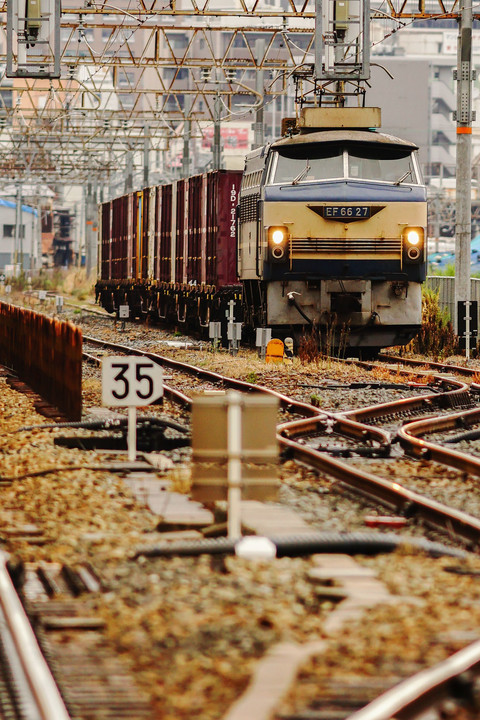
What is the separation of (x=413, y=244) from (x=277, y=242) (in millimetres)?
1941

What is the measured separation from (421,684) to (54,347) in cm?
1162

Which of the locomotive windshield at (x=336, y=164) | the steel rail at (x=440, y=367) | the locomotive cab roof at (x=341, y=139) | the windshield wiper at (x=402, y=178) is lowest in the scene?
the steel rail at (x=440, y=367)

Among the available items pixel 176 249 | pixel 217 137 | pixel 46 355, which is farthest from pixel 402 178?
pixel 217 137

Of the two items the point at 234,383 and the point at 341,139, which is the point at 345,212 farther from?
the point at 234,383

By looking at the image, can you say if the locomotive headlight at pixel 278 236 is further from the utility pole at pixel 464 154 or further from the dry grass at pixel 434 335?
the utility pole at pixel 464 154

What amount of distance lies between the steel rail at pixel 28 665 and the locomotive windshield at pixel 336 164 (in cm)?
1415

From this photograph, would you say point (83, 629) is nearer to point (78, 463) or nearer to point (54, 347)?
point (78, 463)

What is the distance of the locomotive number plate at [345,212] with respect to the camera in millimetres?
19047

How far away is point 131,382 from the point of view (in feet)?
32.8

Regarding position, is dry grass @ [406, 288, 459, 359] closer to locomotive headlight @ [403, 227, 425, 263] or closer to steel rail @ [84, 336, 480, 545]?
locomotive headlight @ [403, 227, 425, 263]

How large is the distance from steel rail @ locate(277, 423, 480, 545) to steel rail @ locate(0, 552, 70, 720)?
8.54 feet

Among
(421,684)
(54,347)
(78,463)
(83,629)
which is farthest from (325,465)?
(54,347)

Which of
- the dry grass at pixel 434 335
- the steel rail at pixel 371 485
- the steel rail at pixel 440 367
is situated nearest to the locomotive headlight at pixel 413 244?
the steel rail at pixel 440 367

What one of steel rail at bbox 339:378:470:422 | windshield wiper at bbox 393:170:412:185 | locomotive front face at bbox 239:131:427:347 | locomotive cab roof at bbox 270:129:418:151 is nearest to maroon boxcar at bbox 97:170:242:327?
locomotive front face at bbox 239:131:427:347
